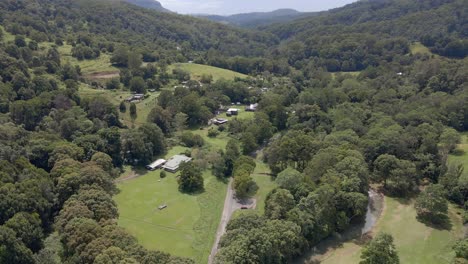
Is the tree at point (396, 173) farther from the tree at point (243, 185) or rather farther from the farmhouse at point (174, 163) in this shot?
the farmhouse at point (174, 163)

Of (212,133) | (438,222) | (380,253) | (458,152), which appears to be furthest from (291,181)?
(458,152)

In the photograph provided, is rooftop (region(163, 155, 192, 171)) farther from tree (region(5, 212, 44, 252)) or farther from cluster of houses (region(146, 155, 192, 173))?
tree (region(5, 212, 44, 252))

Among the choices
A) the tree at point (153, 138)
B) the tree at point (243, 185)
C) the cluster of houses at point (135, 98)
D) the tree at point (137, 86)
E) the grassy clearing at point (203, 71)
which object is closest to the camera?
the tree at point (243, 185)

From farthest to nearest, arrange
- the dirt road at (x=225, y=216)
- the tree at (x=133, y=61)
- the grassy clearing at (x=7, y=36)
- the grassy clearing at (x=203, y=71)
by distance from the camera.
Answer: the grassy clearing at (x=203, y=71) → the tree at (x=133, y=61) → the grassy clearing at (x=7, y=36) → the dirt road at (x=225, y=216)

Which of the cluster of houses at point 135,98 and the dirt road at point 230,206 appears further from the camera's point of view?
the cluster of houses at point 135,98

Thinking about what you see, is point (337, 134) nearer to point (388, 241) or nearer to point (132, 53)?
point (388, 241)

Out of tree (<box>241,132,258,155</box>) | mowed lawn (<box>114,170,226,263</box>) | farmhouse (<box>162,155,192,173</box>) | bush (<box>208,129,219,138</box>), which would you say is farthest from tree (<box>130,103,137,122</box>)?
tree (<box>241,132,258,155</box>)

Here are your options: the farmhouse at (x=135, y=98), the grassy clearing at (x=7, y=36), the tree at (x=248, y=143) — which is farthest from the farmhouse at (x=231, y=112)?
the grassy clearing at (x=7, y=36)

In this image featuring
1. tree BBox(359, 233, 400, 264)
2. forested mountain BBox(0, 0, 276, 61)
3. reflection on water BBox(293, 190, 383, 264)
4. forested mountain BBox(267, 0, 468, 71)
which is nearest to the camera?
tree BBox(359, 233, 400, 264)
